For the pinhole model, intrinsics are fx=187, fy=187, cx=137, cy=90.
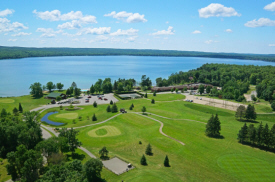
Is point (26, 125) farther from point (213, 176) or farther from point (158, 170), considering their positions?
point (213, 176)

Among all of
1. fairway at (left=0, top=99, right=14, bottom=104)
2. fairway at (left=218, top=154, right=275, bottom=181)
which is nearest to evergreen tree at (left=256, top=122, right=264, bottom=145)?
fairway at (left=218, top=154, right=275, bottom=181)

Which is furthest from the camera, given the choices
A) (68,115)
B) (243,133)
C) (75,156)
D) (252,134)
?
(68,115)

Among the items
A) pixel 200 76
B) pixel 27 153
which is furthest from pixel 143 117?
pixel 200 76

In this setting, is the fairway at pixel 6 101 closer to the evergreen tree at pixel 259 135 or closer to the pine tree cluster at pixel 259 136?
the pine tree cluster at pixel 259 136

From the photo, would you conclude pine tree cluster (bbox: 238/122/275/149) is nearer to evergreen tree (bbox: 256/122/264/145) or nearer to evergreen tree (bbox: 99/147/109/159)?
evergreen tree (bbox: 256/122/264/145)

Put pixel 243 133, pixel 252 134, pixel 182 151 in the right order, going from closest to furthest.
A: pixel 182 151 < pixel 252 134 < pixel 243 133

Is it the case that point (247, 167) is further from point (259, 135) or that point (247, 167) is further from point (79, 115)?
point (79, 115)

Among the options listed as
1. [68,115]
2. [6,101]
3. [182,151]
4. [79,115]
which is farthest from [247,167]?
[6,101]
